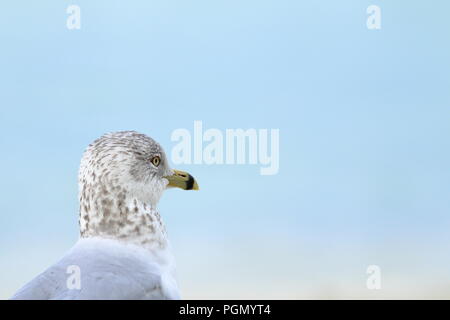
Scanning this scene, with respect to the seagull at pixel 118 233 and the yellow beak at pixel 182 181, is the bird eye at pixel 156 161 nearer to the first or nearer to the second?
the seagull at pixel 118 233

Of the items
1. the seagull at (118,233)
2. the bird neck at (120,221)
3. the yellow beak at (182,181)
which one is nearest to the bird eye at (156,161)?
the seagull at (118,233)

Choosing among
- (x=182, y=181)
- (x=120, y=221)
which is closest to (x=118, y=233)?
(x=120, y=221)

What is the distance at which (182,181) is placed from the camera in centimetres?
367

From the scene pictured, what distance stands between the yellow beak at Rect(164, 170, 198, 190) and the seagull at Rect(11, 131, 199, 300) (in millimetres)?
48

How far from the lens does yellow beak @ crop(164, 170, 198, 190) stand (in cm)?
365

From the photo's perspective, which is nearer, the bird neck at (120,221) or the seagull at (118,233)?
the seagull at (118,233)

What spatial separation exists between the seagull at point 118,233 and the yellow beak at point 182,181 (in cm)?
5

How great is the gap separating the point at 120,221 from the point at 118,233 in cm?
6

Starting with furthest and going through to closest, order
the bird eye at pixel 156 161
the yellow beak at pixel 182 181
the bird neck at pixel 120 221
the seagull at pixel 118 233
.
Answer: the yellow beak at pixel 182 181 → the bird eye at pixel 156 161 → the bird neck at pixel 120 221 → the seagull at pixel 118 233

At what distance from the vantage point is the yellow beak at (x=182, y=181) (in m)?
3.65

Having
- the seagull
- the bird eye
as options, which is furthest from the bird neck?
the bird eye
